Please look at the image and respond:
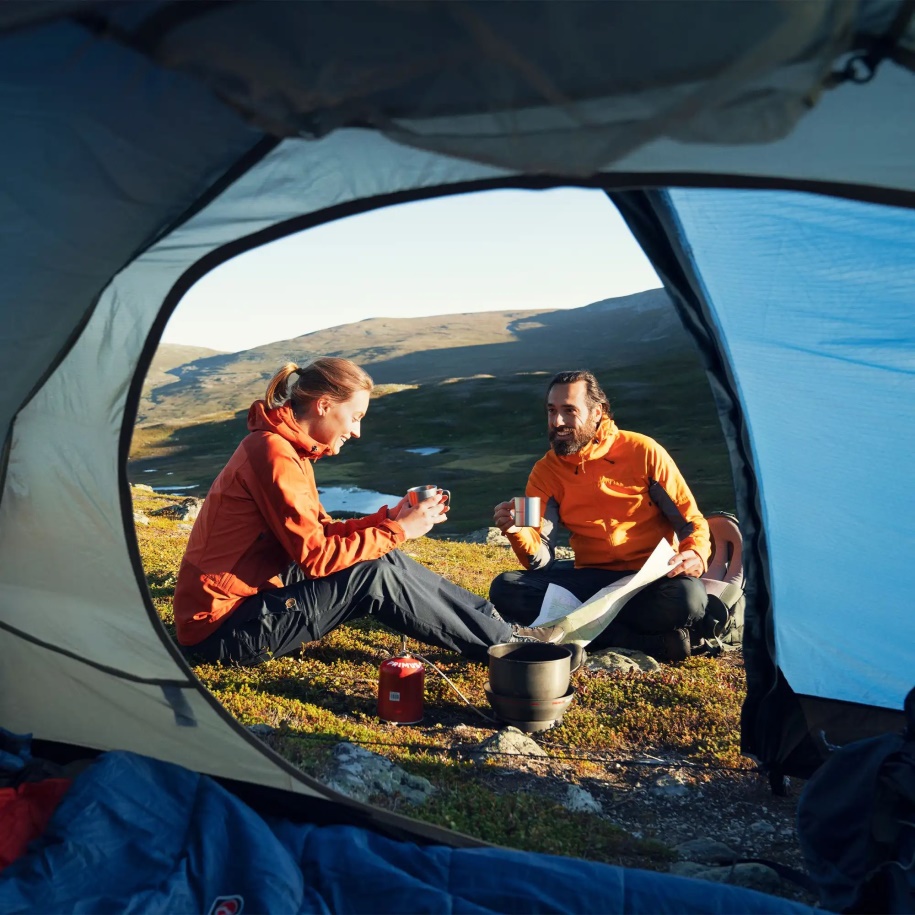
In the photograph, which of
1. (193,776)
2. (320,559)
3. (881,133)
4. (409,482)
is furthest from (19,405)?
(409,482)

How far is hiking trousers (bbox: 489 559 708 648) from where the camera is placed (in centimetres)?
587

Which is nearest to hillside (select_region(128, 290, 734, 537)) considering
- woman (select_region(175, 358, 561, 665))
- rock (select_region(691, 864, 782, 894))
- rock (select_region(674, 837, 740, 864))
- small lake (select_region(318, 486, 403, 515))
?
small lake (select_region(318, 486, 403, 515))

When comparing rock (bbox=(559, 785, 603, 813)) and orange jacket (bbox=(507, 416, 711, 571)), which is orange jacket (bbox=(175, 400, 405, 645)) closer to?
orange jacket (bbox=(507, 416, 711, 571))

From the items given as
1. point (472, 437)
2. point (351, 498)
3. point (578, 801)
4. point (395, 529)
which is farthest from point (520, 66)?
point (472, 437)

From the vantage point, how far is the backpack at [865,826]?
2.78 m

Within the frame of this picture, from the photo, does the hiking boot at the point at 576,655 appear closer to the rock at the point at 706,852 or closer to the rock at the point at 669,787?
the rock at the point at 669,787

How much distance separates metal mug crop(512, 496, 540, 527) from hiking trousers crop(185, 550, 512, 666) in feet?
1.95

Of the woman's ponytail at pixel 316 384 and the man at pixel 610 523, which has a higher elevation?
the woman's ponytail at pixel 316 384

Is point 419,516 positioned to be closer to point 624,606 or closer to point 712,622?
point 624,606

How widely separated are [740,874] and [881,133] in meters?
2.44

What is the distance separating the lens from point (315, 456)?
5320mm

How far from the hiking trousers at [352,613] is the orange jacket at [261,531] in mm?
103

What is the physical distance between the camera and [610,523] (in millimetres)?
6242

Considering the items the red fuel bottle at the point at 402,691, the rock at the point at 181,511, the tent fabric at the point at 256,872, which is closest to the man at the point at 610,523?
the red fuel bottle at the point at 402,691
